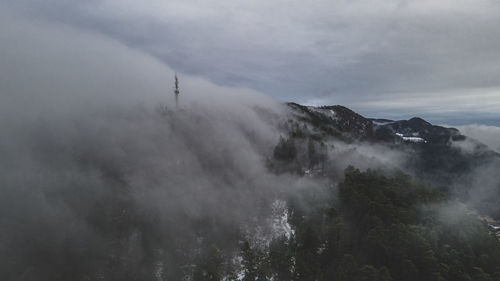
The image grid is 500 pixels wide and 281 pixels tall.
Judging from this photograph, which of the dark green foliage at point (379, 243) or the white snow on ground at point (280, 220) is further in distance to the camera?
the white snow on ground at point (280, 220)

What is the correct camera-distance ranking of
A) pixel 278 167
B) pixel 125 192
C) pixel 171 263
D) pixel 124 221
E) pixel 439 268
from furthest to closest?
pixel 278 167 → pixel 125 192 → pixel 124 221 → pixel 171 263 → pixel 439 268

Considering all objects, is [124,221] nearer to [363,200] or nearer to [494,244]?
[363,200]

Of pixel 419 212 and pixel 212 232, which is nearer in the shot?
pixel 212 232

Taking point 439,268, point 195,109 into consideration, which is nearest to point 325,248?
point 439,268

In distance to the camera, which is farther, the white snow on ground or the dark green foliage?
the white snow on ground

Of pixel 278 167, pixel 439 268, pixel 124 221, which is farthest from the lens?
pixel 278 167

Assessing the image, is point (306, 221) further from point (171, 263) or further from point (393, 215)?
point (171, 263)

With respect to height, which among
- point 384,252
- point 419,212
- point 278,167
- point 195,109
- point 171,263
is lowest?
point 171,263

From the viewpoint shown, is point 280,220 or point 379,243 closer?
point 379,243

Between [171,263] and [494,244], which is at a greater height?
[494,244]

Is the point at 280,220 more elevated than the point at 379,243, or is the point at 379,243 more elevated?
the point at 379,243
